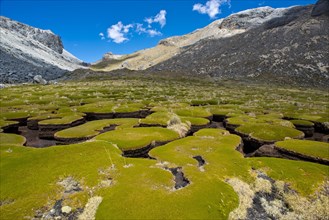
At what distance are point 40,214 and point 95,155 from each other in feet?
16.6

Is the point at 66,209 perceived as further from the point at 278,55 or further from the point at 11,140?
the point at 278,55

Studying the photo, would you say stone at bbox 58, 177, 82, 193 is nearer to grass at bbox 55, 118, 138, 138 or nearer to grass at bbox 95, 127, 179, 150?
grass at bbox 95, 127, 179, 150

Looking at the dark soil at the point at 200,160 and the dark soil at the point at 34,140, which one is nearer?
the dark soil at the point at 200,160

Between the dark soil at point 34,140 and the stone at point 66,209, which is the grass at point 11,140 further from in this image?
the stone at point 66,209

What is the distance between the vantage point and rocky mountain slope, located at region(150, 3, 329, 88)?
428ft

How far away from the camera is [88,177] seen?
11836 mm

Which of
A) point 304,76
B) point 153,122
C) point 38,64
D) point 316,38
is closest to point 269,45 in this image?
point 316,38

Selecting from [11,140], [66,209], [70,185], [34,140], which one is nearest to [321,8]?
[34,140]

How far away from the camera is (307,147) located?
17938mm

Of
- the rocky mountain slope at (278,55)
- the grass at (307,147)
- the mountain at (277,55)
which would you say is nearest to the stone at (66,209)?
the grass at (307,147)

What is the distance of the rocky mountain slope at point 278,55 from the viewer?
13050cm

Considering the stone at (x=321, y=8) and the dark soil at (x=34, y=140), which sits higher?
the stone at (x=321, y=8)

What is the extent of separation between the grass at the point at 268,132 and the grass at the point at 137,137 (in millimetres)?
6889

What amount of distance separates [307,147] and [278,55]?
5739 inches
